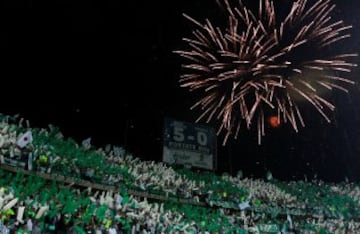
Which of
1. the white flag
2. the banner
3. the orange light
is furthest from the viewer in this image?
the orange light

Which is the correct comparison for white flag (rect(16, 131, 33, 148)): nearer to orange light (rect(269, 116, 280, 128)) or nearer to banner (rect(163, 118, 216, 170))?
banner (rect(163, 118, 216, 170))

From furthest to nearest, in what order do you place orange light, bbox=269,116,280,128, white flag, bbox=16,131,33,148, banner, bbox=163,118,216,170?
orange light, bbox=269,116,280,128, banner, bbox=163,118,216,170, white flag, bbox=16,131,33,148

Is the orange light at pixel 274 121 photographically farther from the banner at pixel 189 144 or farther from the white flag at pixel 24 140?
the white flag at pixel 24 140

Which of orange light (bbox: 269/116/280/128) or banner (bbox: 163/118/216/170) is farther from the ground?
orange light (bbox: 269/116/280/128)

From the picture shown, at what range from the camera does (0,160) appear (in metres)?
9.59

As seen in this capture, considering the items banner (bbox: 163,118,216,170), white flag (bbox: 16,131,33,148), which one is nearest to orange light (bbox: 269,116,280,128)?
banner (bbox: 163,118,216,170)

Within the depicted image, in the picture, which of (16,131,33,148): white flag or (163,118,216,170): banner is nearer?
(16,131,33,148): white flag

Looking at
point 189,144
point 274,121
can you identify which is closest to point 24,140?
point 189,144

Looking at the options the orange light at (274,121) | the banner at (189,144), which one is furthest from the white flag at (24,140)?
the orange light at (274,121)

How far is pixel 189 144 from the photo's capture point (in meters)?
16.8

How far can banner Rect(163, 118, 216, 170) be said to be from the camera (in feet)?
53.5

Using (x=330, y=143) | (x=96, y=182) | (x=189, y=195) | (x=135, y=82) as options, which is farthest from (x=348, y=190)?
(x=96, y=182)

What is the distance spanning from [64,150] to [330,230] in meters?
9.86

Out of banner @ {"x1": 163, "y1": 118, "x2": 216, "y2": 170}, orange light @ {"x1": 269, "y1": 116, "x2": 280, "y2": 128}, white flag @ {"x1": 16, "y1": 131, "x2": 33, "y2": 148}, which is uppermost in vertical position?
orange light @ {"x1": 269, "y1": 116, "x2": 280, "y2": 128}
